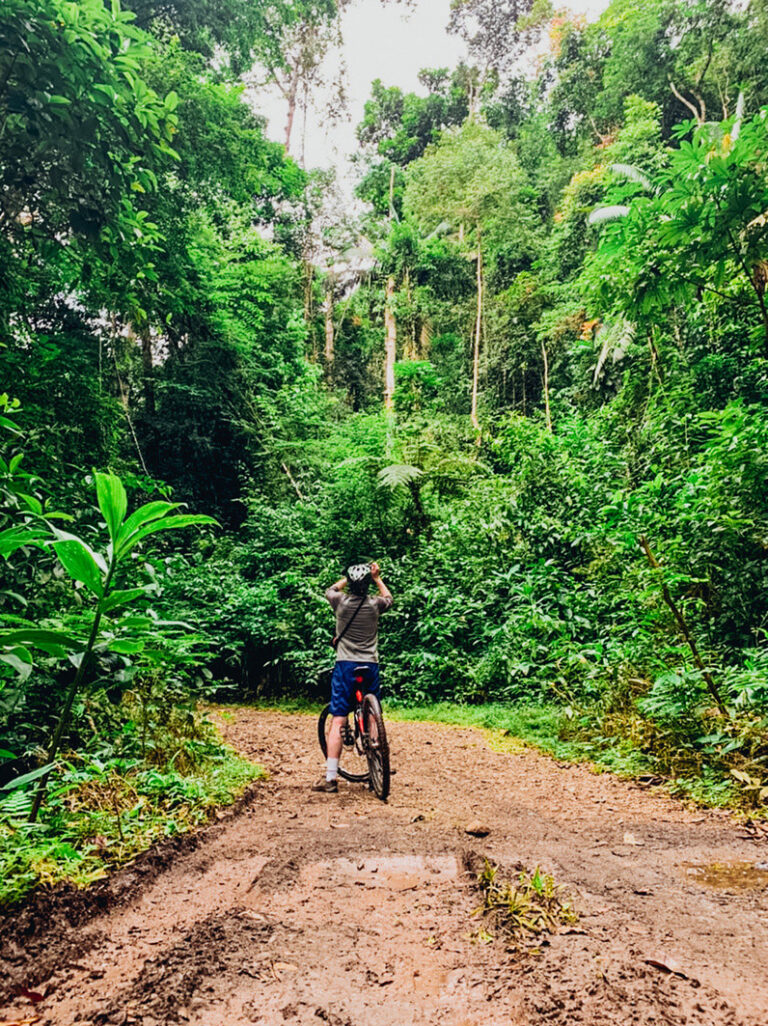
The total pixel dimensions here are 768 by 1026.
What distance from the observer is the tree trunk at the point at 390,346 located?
2053cm

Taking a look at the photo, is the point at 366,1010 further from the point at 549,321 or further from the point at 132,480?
the point at 549,321

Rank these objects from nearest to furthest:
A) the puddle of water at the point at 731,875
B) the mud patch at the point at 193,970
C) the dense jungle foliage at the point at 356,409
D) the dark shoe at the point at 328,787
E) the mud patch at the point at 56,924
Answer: the mud patch at the point at 193,970 → the mud patch at the point at 56,924 → the puddle of water at the point at 731,875 → the dense jungle foliage at the point at 356,409 → the dark shoe at the point at 328,787

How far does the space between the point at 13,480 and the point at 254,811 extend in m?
2.41

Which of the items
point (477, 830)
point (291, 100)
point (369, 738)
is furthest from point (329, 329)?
point (477, 830)

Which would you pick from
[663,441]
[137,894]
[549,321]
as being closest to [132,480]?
[137,894]

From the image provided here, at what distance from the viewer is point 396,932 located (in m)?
2.03

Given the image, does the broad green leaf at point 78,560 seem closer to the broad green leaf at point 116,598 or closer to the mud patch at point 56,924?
the broad green leaf at point 116,598

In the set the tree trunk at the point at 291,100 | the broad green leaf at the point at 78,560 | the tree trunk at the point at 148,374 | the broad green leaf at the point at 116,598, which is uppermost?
the tree trunk at the point at 291,100

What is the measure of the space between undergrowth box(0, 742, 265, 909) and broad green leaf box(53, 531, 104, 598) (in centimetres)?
115

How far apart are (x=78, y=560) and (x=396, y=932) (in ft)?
5.87

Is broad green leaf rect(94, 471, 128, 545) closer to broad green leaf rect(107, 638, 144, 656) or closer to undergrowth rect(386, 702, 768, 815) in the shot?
broad green leaf rect(107, 638, 144, 656)

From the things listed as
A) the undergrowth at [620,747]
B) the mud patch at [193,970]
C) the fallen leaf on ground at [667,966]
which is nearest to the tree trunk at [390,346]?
the undergrowth at [620,747]

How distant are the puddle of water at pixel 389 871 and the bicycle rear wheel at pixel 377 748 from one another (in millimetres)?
1158

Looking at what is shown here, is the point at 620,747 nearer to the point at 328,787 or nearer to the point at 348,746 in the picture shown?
the point at 348,746
